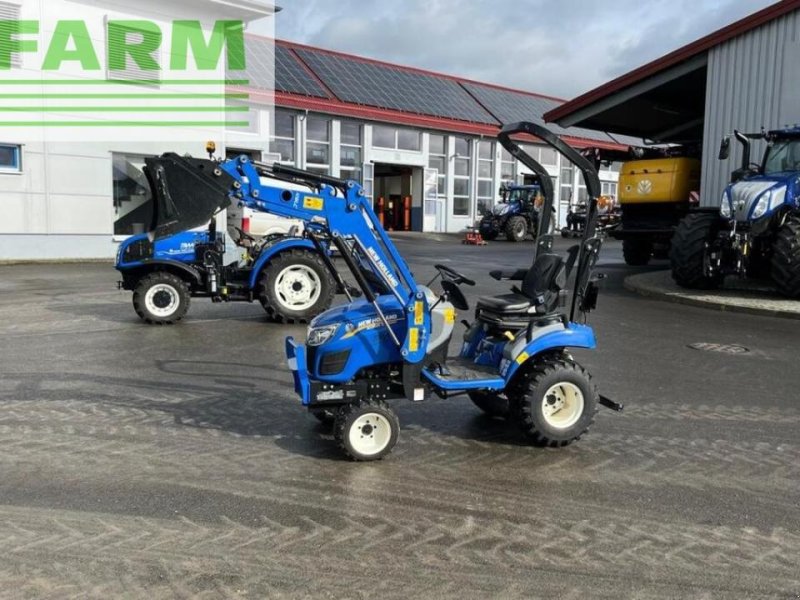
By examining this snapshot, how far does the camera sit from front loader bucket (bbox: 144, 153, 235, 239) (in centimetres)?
941

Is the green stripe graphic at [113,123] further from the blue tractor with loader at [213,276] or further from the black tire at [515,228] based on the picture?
the black tire at [515,228]

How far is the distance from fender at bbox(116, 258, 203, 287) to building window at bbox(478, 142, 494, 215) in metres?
29.4

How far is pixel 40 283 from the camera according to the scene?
15688 mm

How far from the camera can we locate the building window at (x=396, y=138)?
3503 centimetres

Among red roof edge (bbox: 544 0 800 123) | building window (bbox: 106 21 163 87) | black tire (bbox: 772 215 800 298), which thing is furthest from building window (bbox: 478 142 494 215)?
black tire (bbox: 772 215 800 298)

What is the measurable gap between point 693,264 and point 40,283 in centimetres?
1258

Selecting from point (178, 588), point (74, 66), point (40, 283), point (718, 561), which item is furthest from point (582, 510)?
→ point (74, 66)

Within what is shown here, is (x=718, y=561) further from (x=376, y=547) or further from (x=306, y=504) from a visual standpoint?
(x=306, y=504)

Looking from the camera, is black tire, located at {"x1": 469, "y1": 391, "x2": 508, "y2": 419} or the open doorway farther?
the open doorway

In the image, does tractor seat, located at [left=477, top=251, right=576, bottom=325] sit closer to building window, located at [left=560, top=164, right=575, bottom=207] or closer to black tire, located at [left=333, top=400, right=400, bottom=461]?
black tire, located at [left=333, top=400, right=400, bottom=461]

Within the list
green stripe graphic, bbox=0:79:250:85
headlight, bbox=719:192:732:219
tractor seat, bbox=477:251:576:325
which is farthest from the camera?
green stripe graphic, bbox=0:79:250:85

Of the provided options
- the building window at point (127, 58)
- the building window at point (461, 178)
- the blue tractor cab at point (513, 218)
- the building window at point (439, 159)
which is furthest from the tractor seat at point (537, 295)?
the building window at point (461, 178)

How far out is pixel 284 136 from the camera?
31.3 m

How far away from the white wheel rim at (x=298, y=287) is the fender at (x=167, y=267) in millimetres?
1116
